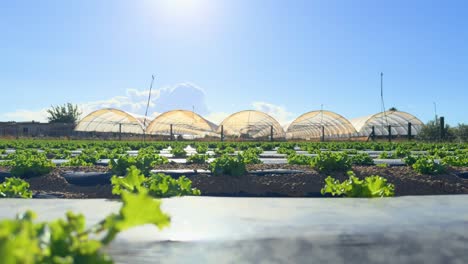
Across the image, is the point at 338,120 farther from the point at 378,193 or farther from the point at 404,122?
the point at 378,193

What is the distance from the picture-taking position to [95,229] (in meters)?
1.05

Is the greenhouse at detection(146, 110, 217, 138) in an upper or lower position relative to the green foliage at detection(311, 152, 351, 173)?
upper

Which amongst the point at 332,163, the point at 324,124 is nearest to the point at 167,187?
the point at 332,163

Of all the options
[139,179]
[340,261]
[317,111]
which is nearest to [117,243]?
[340,261]

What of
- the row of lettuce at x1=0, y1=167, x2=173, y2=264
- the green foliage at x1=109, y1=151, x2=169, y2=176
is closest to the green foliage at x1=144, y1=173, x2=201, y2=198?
the green foliage at x1=109, y1=151, x2=169, y2=176

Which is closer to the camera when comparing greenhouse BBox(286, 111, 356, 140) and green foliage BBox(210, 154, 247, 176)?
green foliage BBox(210, 154, 247, 176)

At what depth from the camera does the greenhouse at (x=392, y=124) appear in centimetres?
4727

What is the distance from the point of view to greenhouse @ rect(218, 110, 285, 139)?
4878cm

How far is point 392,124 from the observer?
49031 millimetres

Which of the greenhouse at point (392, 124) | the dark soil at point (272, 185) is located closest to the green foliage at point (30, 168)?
the dark soil at point (272, 185)

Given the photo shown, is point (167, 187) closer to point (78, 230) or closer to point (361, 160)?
point (78, 230)

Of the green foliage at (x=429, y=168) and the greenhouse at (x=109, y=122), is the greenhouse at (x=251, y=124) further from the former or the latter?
the green foliage at (x=429, y=168)

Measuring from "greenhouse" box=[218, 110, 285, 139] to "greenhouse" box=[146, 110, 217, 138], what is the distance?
115 inches

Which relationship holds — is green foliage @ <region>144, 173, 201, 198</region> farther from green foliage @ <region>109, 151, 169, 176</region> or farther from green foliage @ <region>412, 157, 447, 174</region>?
green foliage @ <region>412, 157, 447, 174</region>
